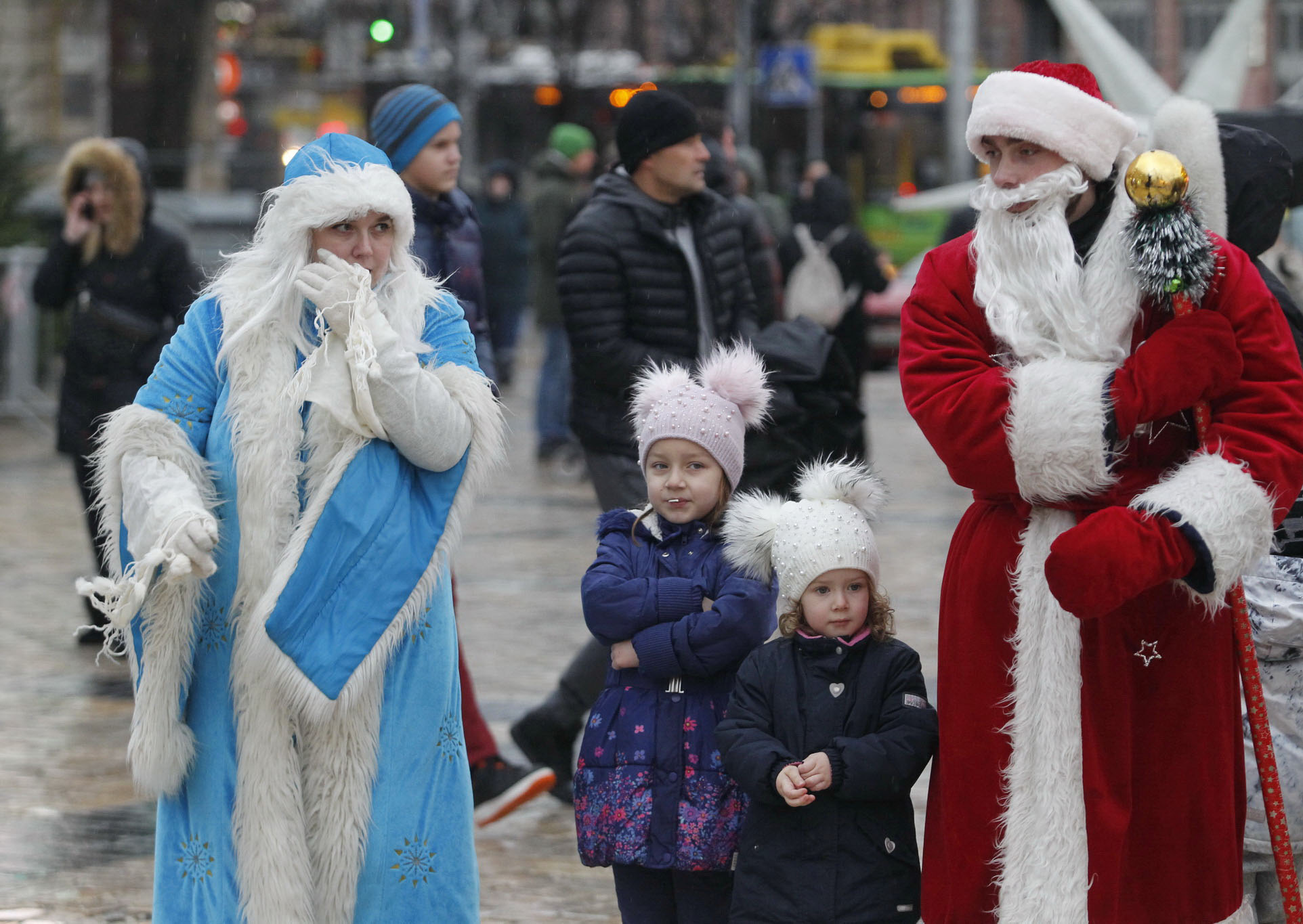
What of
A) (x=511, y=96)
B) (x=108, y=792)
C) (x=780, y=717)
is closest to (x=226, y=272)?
(x=780, y=717)

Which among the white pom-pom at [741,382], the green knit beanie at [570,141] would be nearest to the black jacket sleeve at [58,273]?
the white pom-pom at [741,382]

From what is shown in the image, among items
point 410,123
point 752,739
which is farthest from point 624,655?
point 410,123

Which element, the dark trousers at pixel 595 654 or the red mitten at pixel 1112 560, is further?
the dark trousers at pixel 595 654

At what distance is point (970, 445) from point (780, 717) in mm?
671

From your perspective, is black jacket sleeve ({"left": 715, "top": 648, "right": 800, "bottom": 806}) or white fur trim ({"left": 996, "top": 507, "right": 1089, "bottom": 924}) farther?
black jacket sleeve ({"left": 715, "top": 648, "right": 800, "bottom": 806})

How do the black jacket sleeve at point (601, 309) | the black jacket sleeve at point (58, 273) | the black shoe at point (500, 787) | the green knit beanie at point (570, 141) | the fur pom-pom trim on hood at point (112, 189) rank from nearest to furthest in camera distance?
the black jacket sleeve at point (601, 309), the black shoe at point (500, 787), the fur pom-pom trim on hood at point (112, 189), the black jacket sleeve at point (58, 273), the green knit beanie at point (570, 141)

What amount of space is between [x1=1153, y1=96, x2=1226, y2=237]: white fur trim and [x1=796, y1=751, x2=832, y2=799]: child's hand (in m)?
1.46

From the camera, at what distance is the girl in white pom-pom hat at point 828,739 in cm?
349

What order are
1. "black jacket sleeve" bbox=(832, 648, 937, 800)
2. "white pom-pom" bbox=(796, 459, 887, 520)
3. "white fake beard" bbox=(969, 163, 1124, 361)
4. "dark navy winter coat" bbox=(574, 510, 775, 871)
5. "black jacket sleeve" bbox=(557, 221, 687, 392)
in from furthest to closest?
1. "black jacket sleeve" bbox=(557, 221, 687, 392)
2. "white pom-pom" bbox=(796, 459, 887, 520)
3. "dark navy winter coat" bbox=(574, 510, 775, 871)
4. "black jacket sleeve" bbox=(832, 648, 937, 800)
5. "white fake beard" bbox=(969, 163, 1124, 361)

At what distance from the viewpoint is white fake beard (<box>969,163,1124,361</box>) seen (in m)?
3.37

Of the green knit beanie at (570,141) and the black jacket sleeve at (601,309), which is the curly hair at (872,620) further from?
the green knit beanie at (570,141)

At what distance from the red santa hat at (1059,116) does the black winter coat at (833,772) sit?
1.03 meters

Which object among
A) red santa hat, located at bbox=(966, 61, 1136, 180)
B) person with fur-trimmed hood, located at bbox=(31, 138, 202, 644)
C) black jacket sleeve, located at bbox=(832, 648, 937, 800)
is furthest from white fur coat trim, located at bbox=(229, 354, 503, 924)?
person with fur-trimmed hood, located at bbox=(31, 138, 202, 644)

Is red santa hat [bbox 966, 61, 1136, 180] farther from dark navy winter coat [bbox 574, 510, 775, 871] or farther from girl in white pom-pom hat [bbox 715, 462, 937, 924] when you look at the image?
dark navy winter coat [bbox 574, 510, 775, 871]
